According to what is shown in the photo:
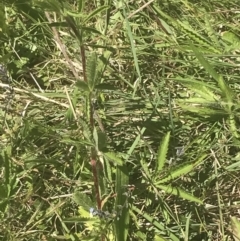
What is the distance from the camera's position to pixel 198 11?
2.15m

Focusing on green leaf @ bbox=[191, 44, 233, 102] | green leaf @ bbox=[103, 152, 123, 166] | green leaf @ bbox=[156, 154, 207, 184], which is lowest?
green leaf @ bbox=[156, 154, 207, 184]

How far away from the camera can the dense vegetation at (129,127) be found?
1.76 m

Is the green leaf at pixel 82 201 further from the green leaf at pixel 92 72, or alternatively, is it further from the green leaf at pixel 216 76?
the green leaf at pixel 216 76

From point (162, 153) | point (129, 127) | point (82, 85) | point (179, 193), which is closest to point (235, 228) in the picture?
point (179, 193)

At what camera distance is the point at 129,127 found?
1942 millimetres

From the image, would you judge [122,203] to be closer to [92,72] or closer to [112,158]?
[112,158]

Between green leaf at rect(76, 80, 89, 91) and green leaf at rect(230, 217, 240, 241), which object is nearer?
green leaf at rect(76, 80, 89, 91)

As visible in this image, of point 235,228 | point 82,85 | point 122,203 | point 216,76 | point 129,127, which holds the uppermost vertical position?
point 82,85

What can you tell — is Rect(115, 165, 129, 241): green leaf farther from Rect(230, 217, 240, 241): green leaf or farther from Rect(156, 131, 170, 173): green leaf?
Rect(230, 217, 240, 241): green leaf

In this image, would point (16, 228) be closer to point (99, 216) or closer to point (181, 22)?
point (99, 216)

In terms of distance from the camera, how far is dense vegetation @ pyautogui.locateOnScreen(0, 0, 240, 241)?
1.76 meters

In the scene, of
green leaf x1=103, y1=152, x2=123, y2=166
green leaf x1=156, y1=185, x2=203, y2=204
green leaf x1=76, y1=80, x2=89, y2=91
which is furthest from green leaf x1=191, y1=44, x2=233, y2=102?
green leaf x1=76, y1=80, x2=89, y2=91

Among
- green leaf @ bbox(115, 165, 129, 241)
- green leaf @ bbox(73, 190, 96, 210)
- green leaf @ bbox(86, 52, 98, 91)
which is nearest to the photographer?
green leaf @ bbox(86, 52, 98, 91)

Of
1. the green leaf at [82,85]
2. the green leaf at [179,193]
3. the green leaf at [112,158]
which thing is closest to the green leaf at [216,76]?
the green leaf at [179,193]
